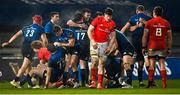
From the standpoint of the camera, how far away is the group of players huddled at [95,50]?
12.8m

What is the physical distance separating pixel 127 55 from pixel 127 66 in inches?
9.8

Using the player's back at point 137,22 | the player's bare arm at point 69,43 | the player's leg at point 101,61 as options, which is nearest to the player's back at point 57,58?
the player's bare arm at point 69,43

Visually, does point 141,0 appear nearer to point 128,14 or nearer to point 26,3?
point 128,14

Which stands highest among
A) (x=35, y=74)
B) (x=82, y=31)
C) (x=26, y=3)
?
(x=26, y=3)

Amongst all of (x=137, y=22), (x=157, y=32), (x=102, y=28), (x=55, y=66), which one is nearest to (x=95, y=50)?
(x=102, y=28)

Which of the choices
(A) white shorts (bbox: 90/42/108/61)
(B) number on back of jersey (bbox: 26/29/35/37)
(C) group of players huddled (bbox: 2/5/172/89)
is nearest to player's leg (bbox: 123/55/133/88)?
(C) group of players huddled (bbox: 2/5/172/89)

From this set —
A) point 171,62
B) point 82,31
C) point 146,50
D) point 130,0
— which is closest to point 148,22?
point 146,50

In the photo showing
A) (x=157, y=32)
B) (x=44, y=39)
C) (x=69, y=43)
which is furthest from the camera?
(x=44, y=39)

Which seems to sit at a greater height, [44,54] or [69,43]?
[69,43]

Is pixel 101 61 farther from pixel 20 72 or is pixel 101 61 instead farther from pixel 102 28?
pixel 20 72

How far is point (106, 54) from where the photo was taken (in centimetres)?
1280

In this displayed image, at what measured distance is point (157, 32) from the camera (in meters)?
12.9

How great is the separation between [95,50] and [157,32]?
1.43 meters

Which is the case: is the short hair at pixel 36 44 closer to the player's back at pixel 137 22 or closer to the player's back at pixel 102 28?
the player's back at pixel 102 28
